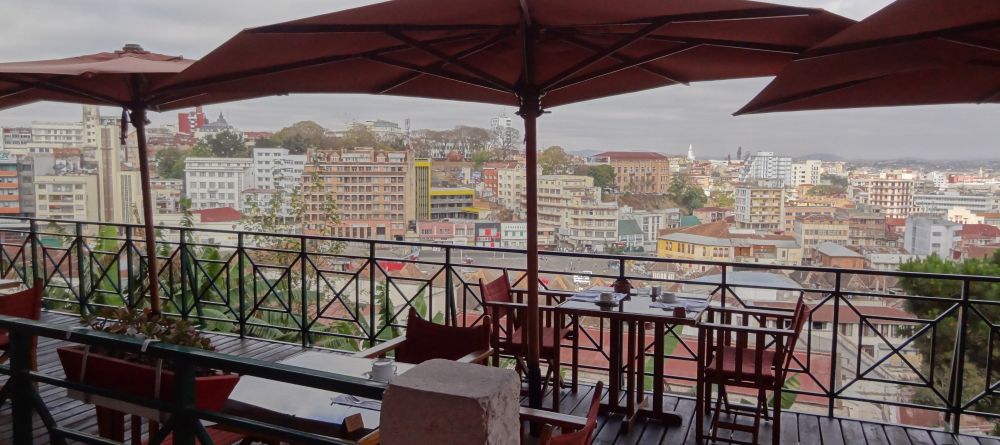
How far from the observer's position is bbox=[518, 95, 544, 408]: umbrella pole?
3646mm

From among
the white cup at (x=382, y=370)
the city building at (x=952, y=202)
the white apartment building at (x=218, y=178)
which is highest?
the white apartment building at (x=218, y=178)

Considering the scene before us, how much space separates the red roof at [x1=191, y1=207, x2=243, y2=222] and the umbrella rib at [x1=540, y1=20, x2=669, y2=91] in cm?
1072

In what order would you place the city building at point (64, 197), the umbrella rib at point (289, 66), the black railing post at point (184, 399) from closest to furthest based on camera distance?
the black railing post at point (184, 399), the umbrella rib at point (289, 66), the city building at point (64, 197)

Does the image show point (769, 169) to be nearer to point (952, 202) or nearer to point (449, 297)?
point (952, 202)

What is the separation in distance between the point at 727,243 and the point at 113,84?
30.8 ft

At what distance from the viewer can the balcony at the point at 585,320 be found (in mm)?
4227

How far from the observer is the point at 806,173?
16.2m

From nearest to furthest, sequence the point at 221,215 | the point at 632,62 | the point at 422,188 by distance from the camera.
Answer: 1. the point at 632,62
2. the point at 221,215
3. the point at 422,188

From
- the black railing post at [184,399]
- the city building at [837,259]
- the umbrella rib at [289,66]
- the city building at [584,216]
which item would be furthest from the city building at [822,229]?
the black railing post at [184,399]

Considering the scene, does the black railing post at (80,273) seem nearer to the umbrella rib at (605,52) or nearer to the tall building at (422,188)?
the umbrella rib at (605,52)

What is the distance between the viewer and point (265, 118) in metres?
23.6

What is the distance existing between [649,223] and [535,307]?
11.8 m

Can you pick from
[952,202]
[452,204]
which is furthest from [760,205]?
[452,204]

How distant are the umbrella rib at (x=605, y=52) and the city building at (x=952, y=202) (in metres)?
13.2
